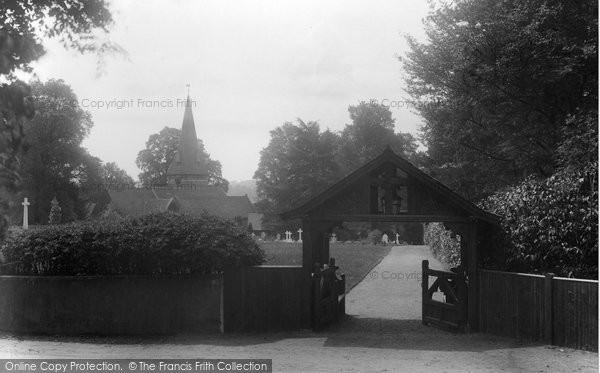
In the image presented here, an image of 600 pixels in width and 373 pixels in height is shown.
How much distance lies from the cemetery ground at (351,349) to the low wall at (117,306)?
1.35ft

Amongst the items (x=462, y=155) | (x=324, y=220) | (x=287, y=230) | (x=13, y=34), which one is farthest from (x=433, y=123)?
(x=287, y=230)

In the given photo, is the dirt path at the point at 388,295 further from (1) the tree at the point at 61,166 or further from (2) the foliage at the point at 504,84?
(1) the tree at the point at 61,166

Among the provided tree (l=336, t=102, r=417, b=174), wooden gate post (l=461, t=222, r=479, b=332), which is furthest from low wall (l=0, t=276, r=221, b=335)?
tree (l=336, t=102, r=417, b=174)

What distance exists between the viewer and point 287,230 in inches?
2662

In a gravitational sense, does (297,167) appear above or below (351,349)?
above

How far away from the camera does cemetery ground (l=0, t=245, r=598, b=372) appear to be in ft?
32.6

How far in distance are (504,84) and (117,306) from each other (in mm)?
16583

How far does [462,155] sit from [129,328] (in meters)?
18.9

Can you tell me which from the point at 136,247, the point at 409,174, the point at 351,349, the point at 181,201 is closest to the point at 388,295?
the point at 409,174

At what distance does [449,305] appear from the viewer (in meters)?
13.4

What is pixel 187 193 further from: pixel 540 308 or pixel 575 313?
pixel 575 313

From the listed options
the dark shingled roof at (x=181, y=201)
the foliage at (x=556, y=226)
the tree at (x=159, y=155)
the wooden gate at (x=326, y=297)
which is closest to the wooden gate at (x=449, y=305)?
the foliage at (x=556, y=226)

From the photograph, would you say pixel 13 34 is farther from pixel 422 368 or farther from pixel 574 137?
pixel 574 137

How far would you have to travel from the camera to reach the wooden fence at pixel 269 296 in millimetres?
13250
